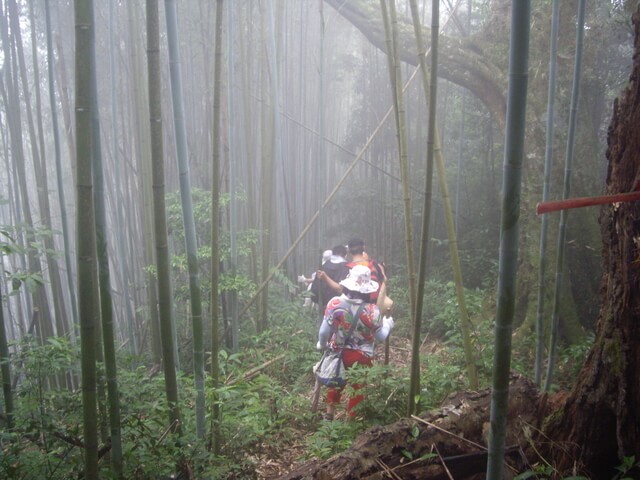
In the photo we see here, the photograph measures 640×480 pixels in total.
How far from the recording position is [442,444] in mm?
1584

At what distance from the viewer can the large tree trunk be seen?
125 centimetres

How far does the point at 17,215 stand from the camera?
16.0ft

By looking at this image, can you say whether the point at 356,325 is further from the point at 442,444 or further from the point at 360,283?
the point at 442,444

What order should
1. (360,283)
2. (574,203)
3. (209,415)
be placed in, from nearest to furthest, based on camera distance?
1. (574,203)
2. (209,415)
3. (360,283)

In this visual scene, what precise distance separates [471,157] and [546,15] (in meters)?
2.73

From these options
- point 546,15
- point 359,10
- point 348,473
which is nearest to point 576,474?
point 348,473

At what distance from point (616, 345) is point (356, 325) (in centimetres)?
150

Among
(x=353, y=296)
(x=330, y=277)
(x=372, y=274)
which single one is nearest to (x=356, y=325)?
(x=353, y=296)

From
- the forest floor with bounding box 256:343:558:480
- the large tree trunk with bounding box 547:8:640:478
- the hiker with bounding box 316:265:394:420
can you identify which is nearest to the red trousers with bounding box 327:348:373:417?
the hiker with bounding box 316:265:394:420

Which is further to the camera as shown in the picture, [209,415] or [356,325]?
[356,325]

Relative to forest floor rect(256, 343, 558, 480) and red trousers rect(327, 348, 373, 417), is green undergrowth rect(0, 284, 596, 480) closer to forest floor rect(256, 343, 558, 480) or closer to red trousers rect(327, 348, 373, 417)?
red trousers rect(327, 348, 373, 417)

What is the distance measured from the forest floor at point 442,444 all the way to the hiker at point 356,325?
3.17 ft

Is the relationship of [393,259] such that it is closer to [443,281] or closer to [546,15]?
[443,281]

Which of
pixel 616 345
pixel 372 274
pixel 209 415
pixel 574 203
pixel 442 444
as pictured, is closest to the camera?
pixel 574 203
